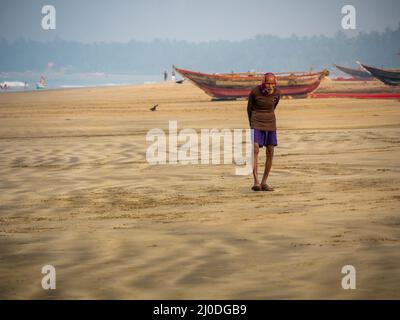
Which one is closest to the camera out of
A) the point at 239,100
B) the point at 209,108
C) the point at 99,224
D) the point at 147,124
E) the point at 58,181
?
the point at 99,224

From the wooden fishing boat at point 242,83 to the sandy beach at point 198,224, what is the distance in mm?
21119

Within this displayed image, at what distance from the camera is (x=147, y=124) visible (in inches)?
901

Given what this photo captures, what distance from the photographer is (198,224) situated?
808 cm

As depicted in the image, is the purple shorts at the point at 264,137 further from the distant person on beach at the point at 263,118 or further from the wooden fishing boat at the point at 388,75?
the wooden fishing boat at the point at 388,75

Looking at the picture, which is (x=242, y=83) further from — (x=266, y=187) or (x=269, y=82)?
(x=266, y=187)

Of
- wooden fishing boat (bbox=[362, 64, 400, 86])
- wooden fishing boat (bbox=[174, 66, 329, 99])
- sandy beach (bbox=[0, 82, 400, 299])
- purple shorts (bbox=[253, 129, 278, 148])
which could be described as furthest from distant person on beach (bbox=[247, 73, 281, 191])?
wooden fishing boat (bbox=[362, 64, 400, 86])

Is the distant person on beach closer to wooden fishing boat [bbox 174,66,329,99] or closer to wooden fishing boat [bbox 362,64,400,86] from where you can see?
wooden fishing boat [bbox 174,66,329,99]

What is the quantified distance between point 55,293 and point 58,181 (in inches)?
236

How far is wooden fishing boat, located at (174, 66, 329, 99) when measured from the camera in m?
37.6

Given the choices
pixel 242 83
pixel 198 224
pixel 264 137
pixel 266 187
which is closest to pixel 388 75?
pixel 242 83

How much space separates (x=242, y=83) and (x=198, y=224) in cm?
2979

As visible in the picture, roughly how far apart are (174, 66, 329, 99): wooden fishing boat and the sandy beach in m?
21.1
